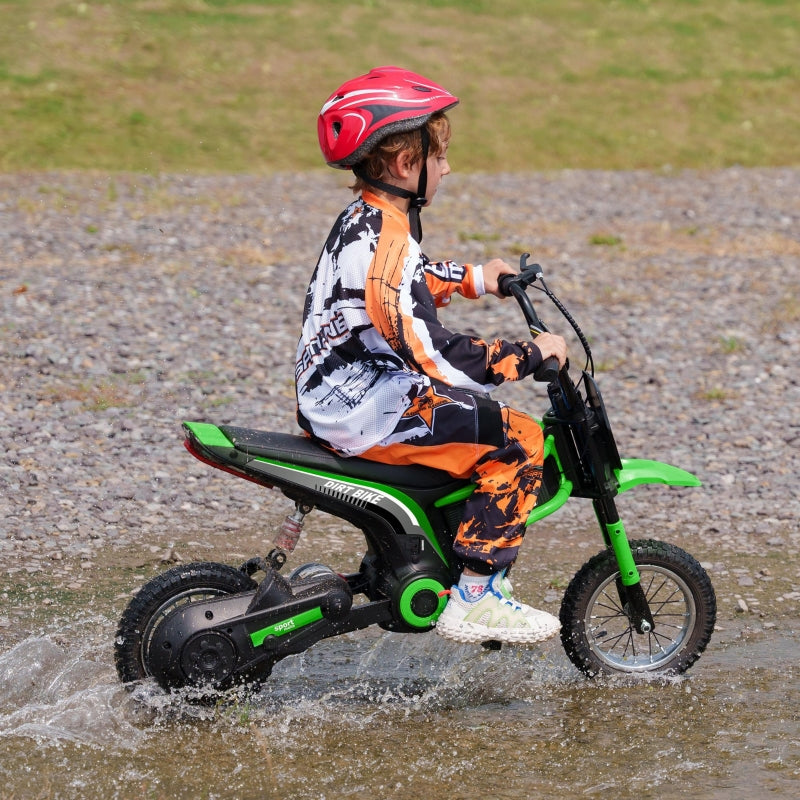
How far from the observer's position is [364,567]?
516cm

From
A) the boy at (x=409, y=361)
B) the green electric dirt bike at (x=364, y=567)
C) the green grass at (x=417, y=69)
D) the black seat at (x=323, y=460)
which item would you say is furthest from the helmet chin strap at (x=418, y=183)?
the green grass at (x=417, y=69)

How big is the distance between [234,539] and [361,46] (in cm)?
2385

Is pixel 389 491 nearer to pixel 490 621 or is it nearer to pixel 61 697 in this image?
pixel 490 621

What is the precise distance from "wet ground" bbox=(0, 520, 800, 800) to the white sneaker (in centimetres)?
41

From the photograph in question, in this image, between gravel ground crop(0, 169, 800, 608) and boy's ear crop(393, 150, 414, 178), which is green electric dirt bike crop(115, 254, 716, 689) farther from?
gravel ground crop(0, 169, 800, 608)

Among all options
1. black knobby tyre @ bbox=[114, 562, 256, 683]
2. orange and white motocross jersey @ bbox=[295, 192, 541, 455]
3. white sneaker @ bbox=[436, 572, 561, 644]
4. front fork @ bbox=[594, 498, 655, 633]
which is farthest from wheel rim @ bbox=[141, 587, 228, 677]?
front fork @ bbox=[594, 498, 655, 633]

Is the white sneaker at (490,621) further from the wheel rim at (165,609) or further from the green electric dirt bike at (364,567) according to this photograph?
the wheel rim at (165,609)

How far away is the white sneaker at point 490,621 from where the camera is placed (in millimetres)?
4949

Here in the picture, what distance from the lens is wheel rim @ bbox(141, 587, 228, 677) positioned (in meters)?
4.81

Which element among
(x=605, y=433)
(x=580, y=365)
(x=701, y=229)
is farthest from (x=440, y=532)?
(x=701, y=229)

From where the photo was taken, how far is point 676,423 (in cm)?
964

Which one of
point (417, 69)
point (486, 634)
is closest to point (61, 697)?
point (486, 634)

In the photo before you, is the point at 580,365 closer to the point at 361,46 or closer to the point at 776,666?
the point at 776,666

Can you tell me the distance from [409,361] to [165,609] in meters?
1.45
